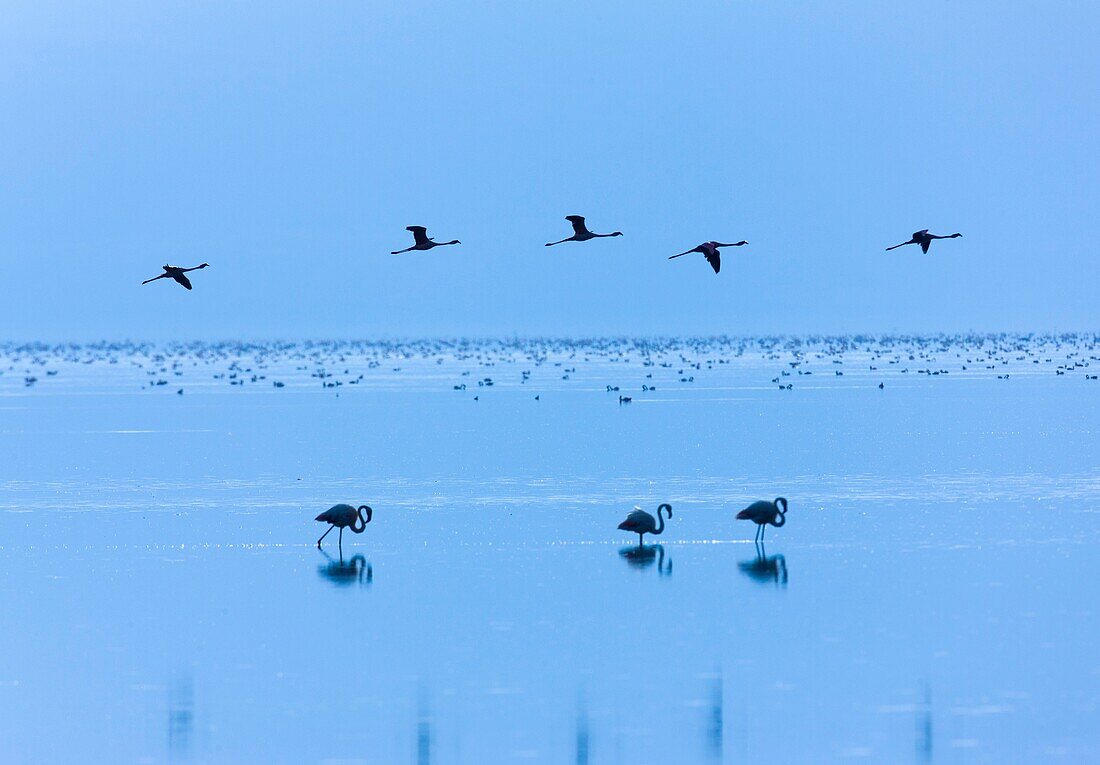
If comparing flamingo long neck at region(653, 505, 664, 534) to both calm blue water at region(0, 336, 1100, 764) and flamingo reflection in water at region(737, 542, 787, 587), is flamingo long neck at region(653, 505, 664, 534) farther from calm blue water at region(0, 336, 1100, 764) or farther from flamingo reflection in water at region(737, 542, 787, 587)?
flamingo reflection in water at region(737, 542, 787, 587)

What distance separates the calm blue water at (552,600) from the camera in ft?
36.9

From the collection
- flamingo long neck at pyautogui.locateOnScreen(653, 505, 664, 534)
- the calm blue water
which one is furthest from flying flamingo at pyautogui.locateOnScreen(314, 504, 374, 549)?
flamingo long neck at pyautogui.locateOnScreen(653, 505, 664, 534)

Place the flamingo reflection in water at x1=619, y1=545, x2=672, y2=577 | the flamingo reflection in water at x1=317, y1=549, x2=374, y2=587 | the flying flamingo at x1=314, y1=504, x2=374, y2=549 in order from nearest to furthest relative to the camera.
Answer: the flamingo reflection in water at x1=317, y1=549, x2=374, y2=587 < the flamingo reflection in water at x1=619, y1=545, x2=672, y2=577 < the flying flamingo at x1=314, y1=504, x2=374, y2=549

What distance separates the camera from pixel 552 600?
15.0m

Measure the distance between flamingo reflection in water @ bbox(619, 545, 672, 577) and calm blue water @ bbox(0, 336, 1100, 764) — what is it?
0.18 feet

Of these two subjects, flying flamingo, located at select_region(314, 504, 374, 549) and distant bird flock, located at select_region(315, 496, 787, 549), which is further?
flying flamingo, located at select_region(314, 504, 374, 549)

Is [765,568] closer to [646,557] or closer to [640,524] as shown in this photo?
[646,557]

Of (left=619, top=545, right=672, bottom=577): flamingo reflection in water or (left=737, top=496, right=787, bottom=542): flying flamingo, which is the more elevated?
(left=737, top=496, right=787, bottom=542): flying flamingo

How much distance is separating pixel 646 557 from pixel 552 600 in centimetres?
250

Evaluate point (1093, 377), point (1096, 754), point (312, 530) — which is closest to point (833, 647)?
point (1096, 754)

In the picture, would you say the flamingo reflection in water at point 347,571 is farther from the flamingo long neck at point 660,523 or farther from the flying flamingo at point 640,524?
the flamingo long neck at point 660,523

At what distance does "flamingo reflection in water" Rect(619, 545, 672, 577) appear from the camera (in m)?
16.8

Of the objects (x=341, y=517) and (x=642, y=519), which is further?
(x=341, y=517)

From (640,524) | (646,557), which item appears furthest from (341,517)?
(646,557)
